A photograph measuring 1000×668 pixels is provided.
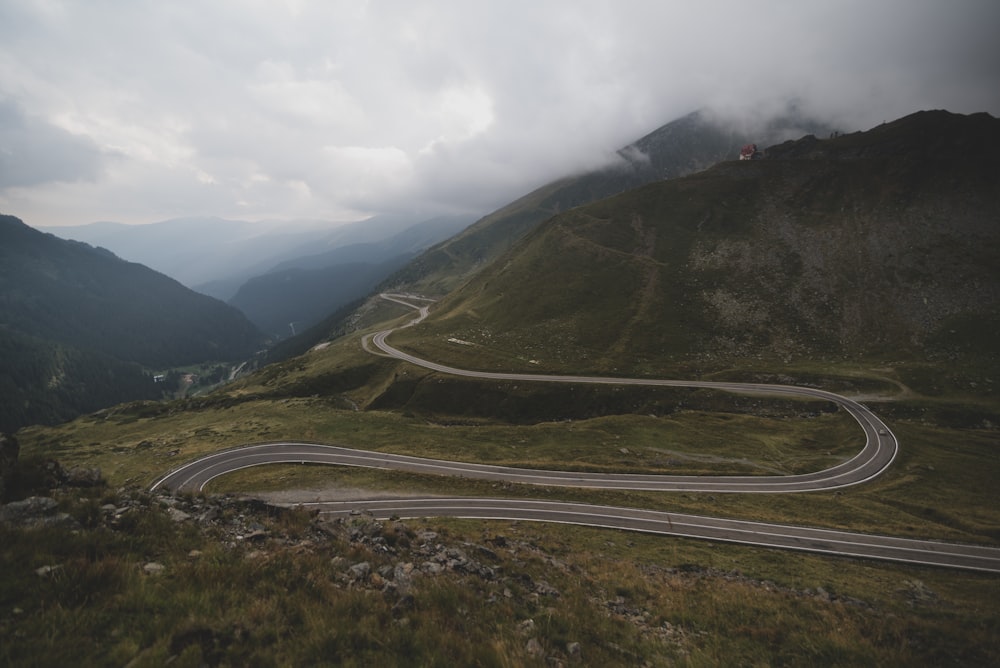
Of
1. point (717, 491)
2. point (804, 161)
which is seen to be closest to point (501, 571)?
point (717, 491)

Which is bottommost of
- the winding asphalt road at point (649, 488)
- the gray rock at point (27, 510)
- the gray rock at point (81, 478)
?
the winding asphalt road at point (649, 488)

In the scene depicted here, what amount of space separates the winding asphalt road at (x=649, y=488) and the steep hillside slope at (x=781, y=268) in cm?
2941

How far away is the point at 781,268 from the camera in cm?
10306

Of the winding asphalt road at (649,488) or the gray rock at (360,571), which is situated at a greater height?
the gray rock at (360,571)

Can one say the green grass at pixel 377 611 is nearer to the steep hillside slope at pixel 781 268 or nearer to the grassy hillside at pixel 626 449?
the grassy hillside at pixel 626 449

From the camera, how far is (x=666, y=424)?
5753cm

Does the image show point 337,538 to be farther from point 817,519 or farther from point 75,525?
point 817,519

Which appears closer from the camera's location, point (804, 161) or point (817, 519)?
point (817, 519)

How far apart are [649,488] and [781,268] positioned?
92.9 m

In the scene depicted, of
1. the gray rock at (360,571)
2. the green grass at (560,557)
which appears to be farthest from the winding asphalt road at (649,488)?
the gray rock at (360,571)

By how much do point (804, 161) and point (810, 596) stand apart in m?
168

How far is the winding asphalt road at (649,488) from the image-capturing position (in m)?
30.6

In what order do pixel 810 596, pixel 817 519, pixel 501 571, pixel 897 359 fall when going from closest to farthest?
pixel 501 571 < pixel 810 596 < pixel 817 519 < pixel 897 359

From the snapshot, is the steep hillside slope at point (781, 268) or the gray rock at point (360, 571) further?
the steep hillside slope at point (781, 268)
